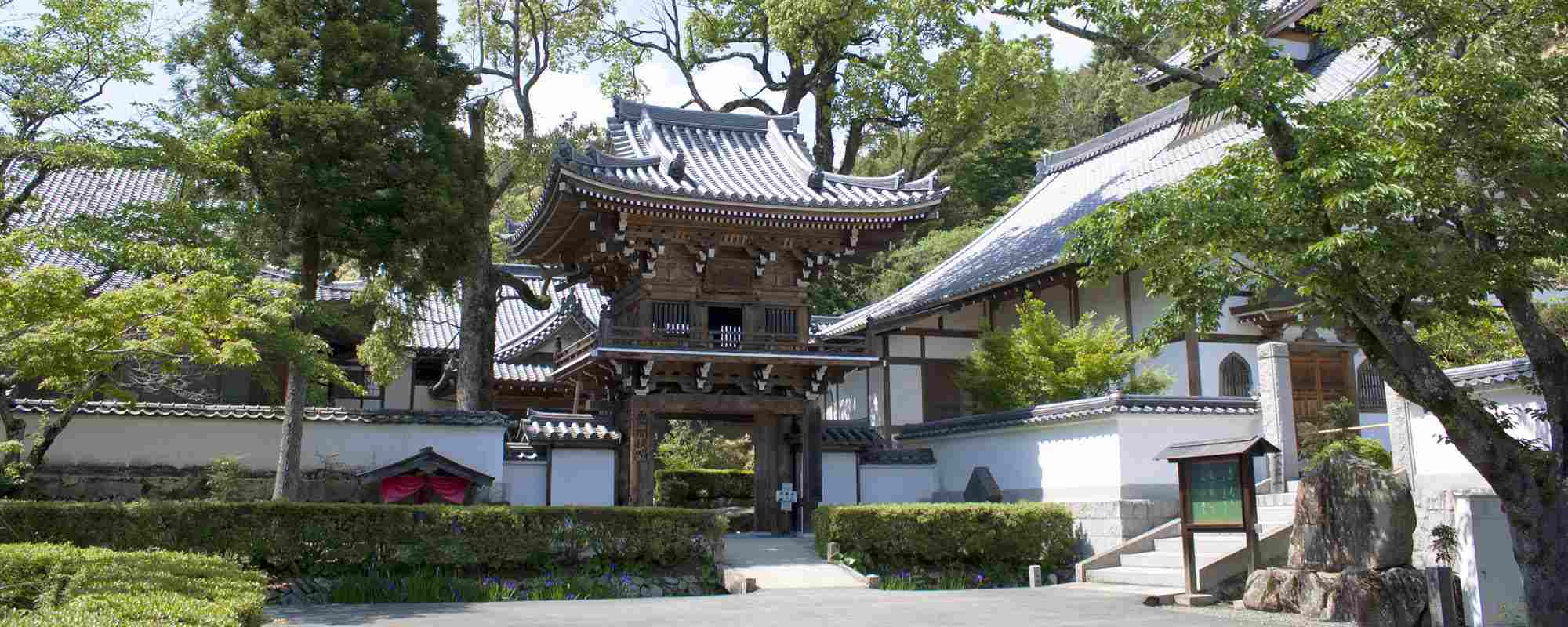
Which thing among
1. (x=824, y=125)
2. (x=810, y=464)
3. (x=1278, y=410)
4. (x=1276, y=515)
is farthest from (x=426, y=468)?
(x=824, y=125)

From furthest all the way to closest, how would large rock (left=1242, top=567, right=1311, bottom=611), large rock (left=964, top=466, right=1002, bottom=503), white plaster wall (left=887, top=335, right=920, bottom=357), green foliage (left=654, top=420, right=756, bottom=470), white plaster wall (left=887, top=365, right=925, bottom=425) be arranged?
green foliage (left=654, top=420, right=756, bottom=470) → white plaster wall (left=887, top=335, right=920, bottom=357) → white plaster wall (left=887, top=365, right=925, bottom=425) → large rock (left=964, top=466, right=1002, bottom=503) → large rock (left=1242, top=567, right=1311, bottom=611)

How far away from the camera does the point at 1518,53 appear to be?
925 centimetres

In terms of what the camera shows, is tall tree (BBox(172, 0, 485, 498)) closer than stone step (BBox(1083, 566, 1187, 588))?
No

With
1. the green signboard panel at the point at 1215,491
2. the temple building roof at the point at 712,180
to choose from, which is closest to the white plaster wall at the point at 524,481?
the temple building roof at the point at 712,180

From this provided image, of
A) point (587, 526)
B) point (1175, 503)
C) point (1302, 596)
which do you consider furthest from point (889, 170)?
point (1302, 596)

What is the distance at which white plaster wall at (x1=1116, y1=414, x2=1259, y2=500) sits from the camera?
16.6m

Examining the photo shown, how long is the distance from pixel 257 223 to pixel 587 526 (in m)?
6.46

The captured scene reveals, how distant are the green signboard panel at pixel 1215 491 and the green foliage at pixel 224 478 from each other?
12.5 m

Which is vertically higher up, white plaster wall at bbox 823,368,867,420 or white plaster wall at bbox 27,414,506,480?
white plaster wall at bbox 823,368,867,420

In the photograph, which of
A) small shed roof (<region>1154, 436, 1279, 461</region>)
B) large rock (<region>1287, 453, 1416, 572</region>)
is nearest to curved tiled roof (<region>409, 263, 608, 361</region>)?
small shed roof (<region>1154, 436, 1279, 461</region>)

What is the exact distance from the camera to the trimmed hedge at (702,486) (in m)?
27.4

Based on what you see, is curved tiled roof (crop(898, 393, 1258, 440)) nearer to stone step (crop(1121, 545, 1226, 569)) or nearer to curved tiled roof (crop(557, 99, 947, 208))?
stone step (crop(1121, 545, 1226, 569))

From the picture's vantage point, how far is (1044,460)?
18359mm

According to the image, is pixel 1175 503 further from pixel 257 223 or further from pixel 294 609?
pixel 257 223
